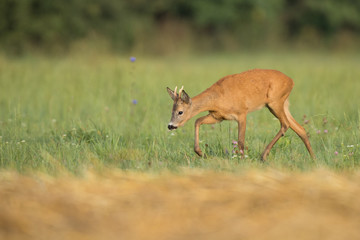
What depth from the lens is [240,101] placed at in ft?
22.4

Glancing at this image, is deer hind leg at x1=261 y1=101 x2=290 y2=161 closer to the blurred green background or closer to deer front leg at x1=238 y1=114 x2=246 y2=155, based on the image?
deer front leg at x1=238 y1=114 x2=246 y2=155

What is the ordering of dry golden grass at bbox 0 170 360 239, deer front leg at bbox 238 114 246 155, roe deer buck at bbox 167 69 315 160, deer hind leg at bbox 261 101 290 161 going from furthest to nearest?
deer hind leg at bbox 261 101 290 161
roe deer buck at bbox 167 69 315 160
deer front leg at bbox 238 114 246 155
dry golden grass at bbox 0 170 360 239

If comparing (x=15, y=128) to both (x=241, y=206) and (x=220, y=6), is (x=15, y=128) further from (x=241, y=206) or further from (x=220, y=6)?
(x=220, y=6)

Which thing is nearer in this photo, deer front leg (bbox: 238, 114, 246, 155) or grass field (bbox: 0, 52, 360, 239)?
grass field (bbox: 0, 52, 360, 239)

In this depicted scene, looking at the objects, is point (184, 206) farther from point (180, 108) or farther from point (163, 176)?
point (180, 108)

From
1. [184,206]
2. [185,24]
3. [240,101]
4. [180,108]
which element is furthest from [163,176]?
[185,24]

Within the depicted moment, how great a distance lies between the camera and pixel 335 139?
7.18 meters

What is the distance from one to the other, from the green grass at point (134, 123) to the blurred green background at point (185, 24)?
26.7 ft

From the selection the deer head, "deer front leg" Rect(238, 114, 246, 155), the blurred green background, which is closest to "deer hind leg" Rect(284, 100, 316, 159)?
"deer front leg" Rect(238, 114, 246, 155)

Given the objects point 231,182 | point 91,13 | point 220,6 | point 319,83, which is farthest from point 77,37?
point 231,182

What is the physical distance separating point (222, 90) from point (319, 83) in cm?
568

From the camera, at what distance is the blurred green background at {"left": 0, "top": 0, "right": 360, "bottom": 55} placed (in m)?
22.6

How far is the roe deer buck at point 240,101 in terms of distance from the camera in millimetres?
6738

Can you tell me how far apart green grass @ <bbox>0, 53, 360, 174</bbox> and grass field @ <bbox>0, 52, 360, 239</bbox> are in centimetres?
3
